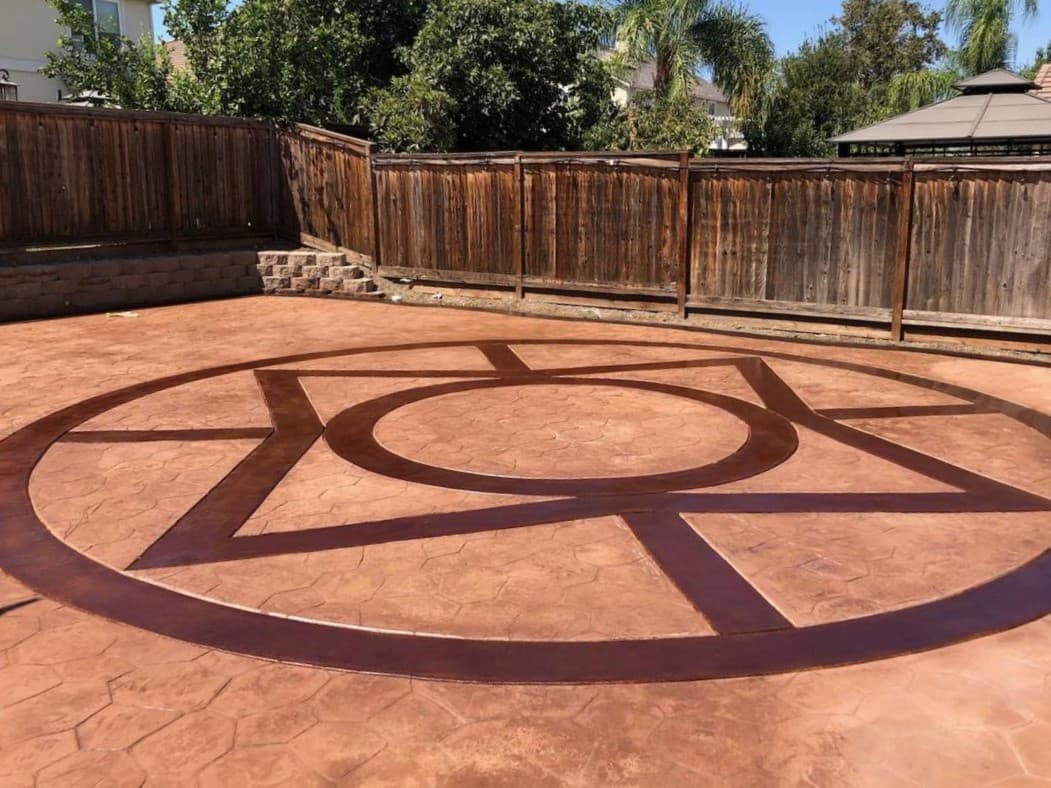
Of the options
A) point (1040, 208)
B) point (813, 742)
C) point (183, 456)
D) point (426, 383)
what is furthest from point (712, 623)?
point (1040, 208)

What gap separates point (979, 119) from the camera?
12430 mm

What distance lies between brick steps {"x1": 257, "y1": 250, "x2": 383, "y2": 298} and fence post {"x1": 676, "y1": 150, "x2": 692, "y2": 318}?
178 inches

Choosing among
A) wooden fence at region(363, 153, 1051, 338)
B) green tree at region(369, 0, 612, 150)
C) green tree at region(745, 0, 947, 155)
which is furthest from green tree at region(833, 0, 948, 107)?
wooden fence at region(363, 153, 1051, 338)

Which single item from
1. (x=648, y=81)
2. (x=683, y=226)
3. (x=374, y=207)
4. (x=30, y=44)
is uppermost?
(x=648, y=81)

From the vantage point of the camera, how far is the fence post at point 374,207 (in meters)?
13.1

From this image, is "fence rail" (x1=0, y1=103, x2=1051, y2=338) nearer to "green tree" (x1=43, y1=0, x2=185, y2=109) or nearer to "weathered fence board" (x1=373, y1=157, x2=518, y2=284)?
"weathered fence board" (x1=373, y1=157, x2=518, y2=284)

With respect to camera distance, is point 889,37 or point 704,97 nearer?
point 889,37

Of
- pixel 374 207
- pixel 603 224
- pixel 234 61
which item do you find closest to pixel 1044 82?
pixel 603 224

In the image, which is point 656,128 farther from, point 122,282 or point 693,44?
point 122,282

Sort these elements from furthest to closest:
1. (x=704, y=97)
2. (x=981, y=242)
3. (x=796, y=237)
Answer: (x=704, y=97) < (x=796, y=237) < (x=981, y=242)

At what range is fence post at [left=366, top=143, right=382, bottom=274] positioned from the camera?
1312 cm

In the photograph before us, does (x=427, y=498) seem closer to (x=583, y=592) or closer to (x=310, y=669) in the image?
(x=583, y=592)

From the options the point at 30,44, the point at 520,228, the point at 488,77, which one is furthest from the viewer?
the point at 30,44

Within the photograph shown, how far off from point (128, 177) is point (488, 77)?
5901 millimetres
